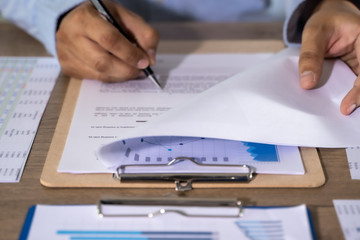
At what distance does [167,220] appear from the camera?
0.49m

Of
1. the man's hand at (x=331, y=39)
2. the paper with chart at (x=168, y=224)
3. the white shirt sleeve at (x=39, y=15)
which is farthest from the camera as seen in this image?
the white shirt sleeve at (x=39, y=15)

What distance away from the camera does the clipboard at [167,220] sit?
1.54ft

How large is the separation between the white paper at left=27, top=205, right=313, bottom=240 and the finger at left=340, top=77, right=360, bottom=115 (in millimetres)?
198

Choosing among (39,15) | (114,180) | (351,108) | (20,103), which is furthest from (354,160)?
Answer: (39,15)

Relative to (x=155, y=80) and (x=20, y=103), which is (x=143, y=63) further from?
(x=20, y=103)

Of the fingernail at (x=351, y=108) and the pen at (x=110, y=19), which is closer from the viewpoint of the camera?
the fingernail at (x=351, y=108)

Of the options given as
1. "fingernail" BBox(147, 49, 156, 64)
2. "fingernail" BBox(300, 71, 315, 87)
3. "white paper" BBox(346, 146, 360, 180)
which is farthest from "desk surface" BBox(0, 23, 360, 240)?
"fingernail" BBox(147, 49, 156, 64)

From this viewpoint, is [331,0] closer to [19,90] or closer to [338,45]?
[338,45]

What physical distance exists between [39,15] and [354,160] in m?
0.68

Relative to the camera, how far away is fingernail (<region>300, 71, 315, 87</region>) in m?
0.65

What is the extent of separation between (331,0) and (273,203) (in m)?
0.50

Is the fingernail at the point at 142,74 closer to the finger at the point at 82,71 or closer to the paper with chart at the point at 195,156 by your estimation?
the finger at the point at 82,71

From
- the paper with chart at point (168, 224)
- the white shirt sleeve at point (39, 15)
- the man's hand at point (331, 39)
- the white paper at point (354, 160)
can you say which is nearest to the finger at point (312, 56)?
the man's hand at point (331, 39)

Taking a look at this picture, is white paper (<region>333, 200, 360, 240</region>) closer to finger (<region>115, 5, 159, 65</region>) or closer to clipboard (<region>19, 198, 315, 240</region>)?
clipboard (<region>19, 198, 315, 240</region>)
